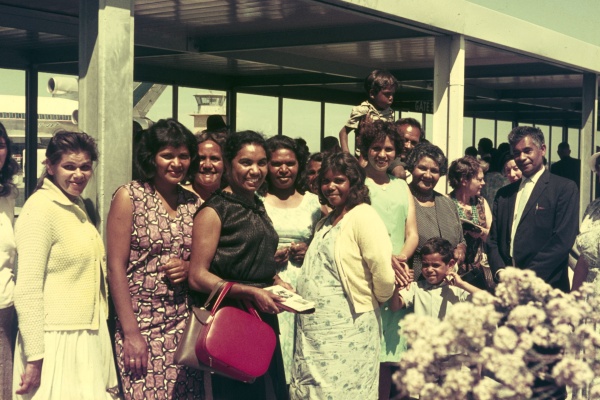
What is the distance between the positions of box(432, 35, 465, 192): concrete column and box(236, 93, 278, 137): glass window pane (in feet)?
27.0

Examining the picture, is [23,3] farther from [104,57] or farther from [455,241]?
[455,241]

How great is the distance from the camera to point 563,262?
5.73m

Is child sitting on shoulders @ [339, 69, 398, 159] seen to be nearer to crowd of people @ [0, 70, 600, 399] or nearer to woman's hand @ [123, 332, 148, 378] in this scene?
crowd of people @ [0, 70, 600, 399]

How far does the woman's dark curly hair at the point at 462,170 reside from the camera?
273 inches

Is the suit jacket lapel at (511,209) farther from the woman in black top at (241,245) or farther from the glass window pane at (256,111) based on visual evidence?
the glass window pane at (256,111)

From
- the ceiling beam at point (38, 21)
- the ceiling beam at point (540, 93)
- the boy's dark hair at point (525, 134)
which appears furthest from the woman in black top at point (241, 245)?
the ceiling beam at point (540, 93)

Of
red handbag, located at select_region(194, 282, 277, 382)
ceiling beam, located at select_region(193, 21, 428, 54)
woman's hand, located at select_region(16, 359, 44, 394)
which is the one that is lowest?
woman's hand, located at select_region(16, 359, 44, 394)

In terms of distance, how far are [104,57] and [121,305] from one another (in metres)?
1.29

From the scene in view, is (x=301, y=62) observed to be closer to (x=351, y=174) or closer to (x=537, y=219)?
(x=537, y=219)

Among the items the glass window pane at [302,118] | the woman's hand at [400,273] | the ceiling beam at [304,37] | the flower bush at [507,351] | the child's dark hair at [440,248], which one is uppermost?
the ceiling beam at [304,37]

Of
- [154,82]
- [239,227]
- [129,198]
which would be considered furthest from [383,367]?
[154,82]

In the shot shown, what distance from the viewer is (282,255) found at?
4875mm

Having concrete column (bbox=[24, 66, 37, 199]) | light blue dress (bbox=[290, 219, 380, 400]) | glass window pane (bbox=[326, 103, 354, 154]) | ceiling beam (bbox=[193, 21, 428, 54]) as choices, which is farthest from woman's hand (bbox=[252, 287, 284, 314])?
glass window pane (bbox=[326, 103, 354, 154])

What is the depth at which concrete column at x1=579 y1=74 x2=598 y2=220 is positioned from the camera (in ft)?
37.0
